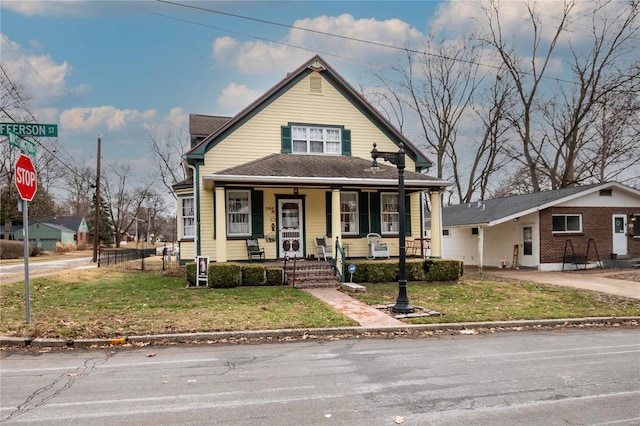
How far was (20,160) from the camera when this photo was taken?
312 inches

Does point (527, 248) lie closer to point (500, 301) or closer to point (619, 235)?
point (619, 235)

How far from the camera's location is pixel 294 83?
17.9 meters

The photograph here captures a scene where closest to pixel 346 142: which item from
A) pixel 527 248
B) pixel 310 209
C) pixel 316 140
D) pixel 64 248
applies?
pixel 316 140

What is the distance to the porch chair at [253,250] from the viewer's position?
16516mm

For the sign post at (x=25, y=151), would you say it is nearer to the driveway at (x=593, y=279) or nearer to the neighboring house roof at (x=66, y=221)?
the driveway at (x=593, y=279)

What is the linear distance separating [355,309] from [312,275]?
467cm

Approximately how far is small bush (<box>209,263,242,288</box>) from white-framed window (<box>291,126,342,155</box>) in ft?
20.0

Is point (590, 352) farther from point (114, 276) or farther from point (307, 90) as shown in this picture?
point (114, 276)

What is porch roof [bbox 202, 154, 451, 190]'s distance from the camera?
14.9m

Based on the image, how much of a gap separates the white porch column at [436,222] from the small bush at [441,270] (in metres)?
1.50

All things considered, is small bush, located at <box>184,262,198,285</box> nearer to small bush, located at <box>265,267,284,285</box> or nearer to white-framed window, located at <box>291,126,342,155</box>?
small bush, located at <box>265,267,284,285</box>

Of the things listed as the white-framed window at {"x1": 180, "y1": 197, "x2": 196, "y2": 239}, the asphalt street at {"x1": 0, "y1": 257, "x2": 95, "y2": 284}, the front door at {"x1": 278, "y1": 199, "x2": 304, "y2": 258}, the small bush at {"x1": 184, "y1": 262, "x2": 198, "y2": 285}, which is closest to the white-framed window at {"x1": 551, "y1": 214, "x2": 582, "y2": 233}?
the front door at {"x1": 278, "y1": 199, "x2": 304, "y2": 258}

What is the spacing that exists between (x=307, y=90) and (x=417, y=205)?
21.8 feet

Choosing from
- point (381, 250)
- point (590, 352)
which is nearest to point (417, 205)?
point (381, 250)
